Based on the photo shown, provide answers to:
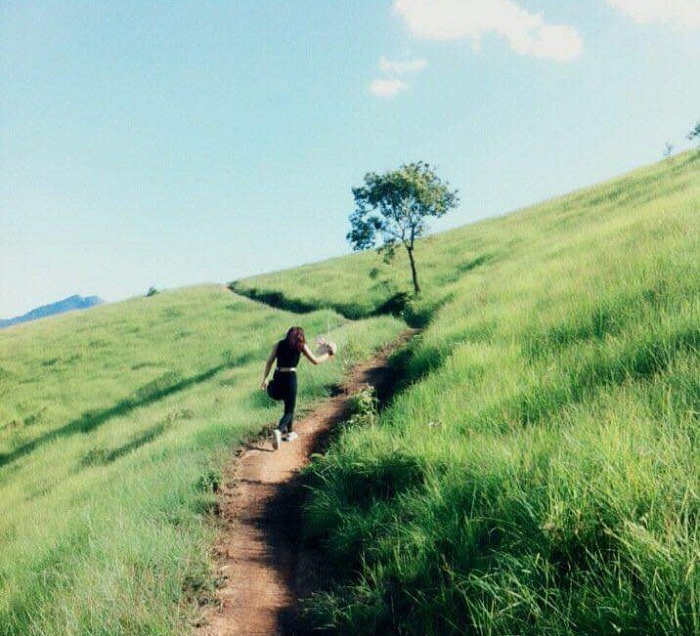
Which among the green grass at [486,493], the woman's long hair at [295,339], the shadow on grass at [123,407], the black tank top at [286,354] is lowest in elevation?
the shadow on grass at [123,407]

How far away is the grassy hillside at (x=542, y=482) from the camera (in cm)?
262

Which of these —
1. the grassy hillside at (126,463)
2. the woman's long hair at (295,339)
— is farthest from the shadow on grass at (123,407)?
the woman's long hair at (295,339)

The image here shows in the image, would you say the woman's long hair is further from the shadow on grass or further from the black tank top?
the shadow on grass

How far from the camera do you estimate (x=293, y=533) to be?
5.75m

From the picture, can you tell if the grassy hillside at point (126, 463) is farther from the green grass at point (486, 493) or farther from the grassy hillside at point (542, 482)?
the grassy hillside at point (542, 482)

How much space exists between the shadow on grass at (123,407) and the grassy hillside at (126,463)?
101 millimetres

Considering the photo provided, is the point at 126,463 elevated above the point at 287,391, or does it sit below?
below

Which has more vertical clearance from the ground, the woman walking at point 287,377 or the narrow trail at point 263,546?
the woman walking at point 287,377

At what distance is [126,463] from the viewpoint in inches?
384

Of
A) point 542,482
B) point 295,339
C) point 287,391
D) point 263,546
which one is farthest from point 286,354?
point 542,482

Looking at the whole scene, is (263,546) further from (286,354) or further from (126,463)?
(126,463)

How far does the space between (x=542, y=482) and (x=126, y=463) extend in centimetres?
898

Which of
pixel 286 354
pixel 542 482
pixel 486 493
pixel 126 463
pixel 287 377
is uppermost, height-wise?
pixel 286 354

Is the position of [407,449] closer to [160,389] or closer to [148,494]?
[148,494]
